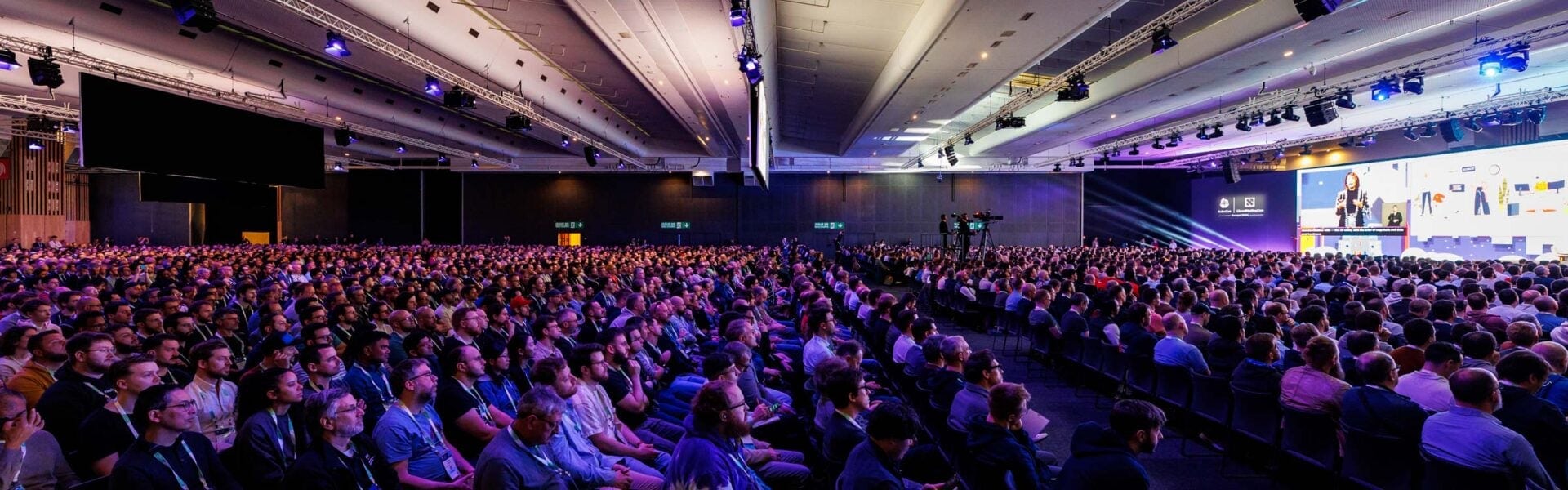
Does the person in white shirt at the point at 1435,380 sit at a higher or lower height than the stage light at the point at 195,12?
lower

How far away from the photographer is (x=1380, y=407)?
3357 millimetres

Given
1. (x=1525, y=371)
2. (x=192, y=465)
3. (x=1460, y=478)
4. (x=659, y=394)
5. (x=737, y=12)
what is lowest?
(x=659, y=394)

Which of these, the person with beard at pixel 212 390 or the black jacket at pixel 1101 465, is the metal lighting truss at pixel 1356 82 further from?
the person with beard at pixel 212 390

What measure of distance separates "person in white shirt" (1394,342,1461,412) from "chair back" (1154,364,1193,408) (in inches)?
47.6

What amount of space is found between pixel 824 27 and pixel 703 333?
473 centimetres

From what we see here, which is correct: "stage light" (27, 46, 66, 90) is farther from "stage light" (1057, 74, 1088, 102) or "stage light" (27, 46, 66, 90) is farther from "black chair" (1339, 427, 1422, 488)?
"black chair" (1339, 427, 1422, 488)

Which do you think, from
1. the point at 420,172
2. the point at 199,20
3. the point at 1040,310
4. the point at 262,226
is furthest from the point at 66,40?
the point at 262,226

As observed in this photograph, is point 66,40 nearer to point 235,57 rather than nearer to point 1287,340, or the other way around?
point 235,57

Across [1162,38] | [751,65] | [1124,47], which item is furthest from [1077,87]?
[751,65]

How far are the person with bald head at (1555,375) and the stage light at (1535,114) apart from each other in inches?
474

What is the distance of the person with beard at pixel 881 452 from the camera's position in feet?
7.77

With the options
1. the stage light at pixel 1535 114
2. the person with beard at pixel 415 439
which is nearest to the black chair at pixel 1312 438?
the person with beard at pixel 415 439

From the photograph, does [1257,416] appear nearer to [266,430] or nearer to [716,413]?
[716,413]

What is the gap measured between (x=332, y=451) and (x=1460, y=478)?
421 cm
